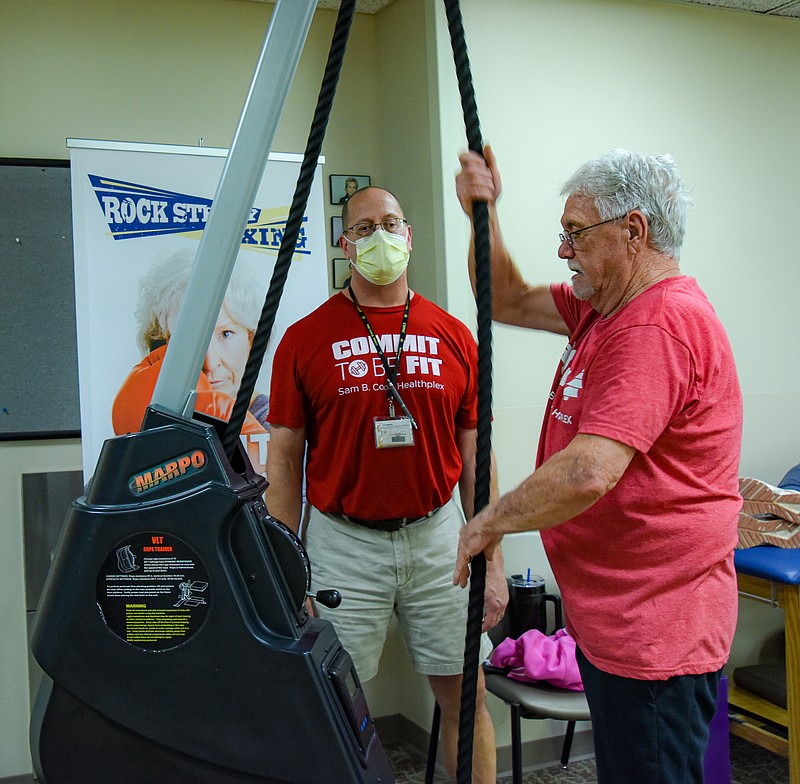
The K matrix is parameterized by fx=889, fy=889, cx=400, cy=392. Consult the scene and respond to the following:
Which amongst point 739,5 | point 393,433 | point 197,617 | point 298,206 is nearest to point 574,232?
point 393,433

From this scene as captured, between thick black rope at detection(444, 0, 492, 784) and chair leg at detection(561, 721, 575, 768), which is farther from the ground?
thick black rope at detection(444, 0, 492, 784)

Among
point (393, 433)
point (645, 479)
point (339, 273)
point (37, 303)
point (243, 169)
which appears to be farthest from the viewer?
point (339, 273)

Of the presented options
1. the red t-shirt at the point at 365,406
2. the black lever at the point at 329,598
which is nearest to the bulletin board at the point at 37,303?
the red t-shirt at the point at 365,406

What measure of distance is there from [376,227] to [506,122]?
90cm

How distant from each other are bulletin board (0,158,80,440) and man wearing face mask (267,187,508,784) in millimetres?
999

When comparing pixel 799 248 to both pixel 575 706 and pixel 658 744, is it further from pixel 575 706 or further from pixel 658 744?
pixel 658 744

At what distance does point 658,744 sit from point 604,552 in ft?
1.05

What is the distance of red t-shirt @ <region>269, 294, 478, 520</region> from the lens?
7.34ft

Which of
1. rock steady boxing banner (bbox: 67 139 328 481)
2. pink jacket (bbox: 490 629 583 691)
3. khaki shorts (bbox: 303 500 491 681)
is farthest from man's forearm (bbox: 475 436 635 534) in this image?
rock steady boxing banner (bbox: 67 139 328 481)

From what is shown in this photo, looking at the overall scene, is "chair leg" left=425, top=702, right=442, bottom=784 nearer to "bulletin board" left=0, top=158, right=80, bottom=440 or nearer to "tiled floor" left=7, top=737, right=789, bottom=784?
"tiled floor" left=7, top=737, right=789, bottom=784

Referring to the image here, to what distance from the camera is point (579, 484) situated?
1288 mm

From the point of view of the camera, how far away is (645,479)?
144 cm

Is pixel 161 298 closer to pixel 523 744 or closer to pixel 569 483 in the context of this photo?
pixel 569 483

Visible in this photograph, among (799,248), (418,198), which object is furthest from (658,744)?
(799,248)
